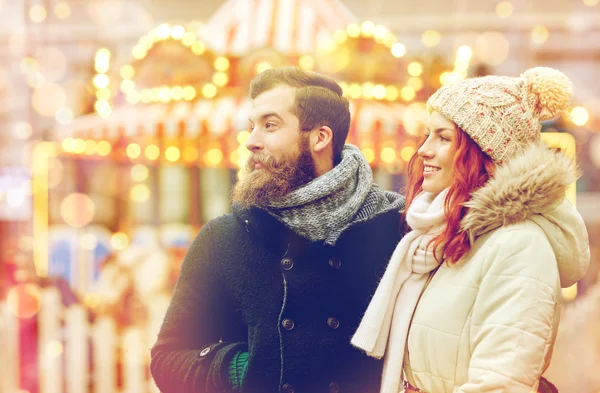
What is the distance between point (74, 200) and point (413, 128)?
5.10 m

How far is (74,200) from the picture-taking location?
796 centimetres

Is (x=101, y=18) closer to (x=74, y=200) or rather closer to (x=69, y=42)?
(x=69, y=42)

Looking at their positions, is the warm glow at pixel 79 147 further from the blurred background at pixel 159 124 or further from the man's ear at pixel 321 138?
the man's ear at pixel 321 138

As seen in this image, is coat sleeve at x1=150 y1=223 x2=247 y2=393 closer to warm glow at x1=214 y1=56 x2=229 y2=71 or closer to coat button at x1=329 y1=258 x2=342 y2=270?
coat button at x1=329 y1=258 x2=342 y2=270

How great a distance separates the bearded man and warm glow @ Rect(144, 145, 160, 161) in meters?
3.46

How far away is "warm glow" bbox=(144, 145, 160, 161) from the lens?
5241 mm

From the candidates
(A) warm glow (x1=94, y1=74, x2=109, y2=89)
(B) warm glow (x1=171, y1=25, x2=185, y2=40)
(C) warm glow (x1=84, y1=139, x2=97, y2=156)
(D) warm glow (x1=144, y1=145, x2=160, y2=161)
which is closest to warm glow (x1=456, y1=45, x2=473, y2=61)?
(B) warm glow (x1=171, y1=25, x2=185, y2=40)

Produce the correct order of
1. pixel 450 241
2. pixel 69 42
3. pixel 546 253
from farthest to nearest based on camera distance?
pixel 69 42 < pixel 450 241 < pixel 546 253

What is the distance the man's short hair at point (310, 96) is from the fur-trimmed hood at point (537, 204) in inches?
21.9

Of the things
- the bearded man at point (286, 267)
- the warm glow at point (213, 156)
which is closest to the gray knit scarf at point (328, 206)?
the bearded man at point (286, 267)

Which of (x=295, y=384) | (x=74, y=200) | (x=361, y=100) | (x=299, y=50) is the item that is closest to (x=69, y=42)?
(x=74, y=200)

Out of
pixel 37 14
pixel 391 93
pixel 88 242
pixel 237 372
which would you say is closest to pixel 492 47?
pixel 391 93

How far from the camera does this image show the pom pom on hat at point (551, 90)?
161cm

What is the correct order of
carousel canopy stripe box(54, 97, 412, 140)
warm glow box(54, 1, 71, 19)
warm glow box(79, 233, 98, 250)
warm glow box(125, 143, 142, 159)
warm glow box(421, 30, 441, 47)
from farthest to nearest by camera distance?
warm glow box(54, 1, 71, 19), warm glow box(421, 30, 441, 47), warm glow box(79, 233, 98, 250), warm glow box(125, 143, 142, 159), carousel canopy stripe box(54, 97, 412, 140)
